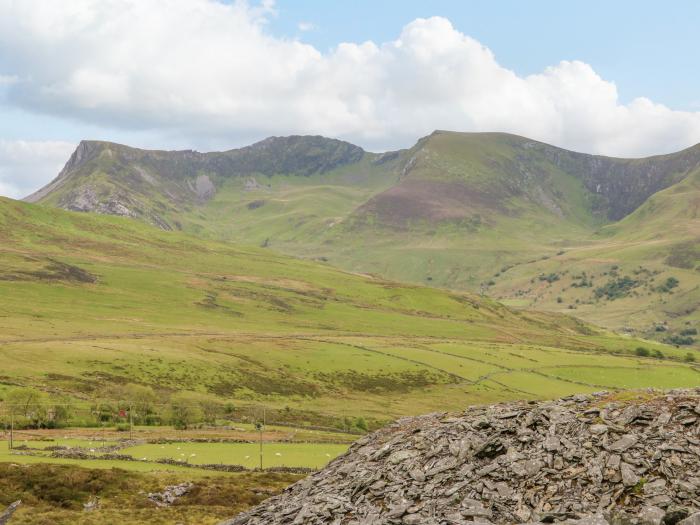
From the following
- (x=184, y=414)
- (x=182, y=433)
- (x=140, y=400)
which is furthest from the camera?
(x=140, y=400)

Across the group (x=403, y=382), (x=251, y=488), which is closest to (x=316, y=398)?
(x=403, y=382)

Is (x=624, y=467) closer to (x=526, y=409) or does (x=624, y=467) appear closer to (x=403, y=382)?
(x=526, y=409)

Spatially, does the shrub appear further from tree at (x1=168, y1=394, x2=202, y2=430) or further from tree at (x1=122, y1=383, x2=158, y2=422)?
tree at (x1=122, y1=383, x2=158, y2=422)

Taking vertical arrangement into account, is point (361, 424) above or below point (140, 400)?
below

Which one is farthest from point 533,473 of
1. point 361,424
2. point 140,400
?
point 140,400

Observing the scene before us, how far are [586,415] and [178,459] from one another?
2292 inches

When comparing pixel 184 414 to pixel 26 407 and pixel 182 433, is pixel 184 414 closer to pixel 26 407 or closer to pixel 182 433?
pixel 182 433

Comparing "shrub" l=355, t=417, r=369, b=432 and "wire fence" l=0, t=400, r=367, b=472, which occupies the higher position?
"wire fence" l=0, t=400, r=367, b=472

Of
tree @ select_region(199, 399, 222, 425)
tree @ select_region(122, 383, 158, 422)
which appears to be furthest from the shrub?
tree @ select_region(122, 383, 158, 422)

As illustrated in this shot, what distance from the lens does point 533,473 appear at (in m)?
35.9

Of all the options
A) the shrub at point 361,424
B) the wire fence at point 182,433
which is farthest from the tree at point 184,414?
the shrub at point 361,424

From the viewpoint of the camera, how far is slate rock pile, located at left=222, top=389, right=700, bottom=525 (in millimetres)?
32625

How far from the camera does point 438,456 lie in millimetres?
41500

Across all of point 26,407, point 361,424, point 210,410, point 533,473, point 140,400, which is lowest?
point 361,424
